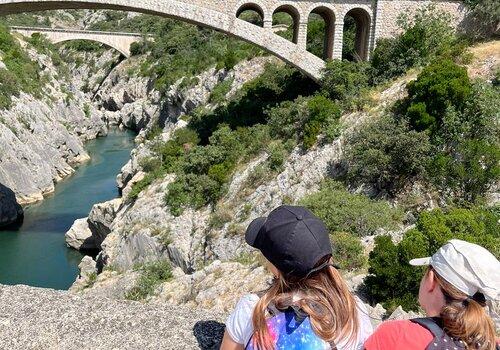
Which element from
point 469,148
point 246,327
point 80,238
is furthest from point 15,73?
point 246,327

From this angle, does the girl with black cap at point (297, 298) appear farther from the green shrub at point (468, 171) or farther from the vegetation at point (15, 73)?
the vegetation at point (15, 73)

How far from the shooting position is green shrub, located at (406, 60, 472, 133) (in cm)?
1330

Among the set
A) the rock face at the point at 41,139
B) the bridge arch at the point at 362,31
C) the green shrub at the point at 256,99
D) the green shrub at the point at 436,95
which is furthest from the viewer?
the rock face at the point at 41,139

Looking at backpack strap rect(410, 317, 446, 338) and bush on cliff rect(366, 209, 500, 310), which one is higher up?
backpack strap rect(410, 317, 446, 338)

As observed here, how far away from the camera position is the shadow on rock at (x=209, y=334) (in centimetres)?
488

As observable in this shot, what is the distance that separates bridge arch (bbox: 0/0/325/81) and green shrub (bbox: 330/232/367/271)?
10.6m

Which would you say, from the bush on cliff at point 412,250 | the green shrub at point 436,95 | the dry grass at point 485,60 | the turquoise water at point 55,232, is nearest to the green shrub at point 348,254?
the bush on cliff at point 412,250

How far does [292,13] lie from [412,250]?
44.2 feet

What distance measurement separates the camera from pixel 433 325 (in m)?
2.21

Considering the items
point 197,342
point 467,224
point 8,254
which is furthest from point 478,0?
point 8,254

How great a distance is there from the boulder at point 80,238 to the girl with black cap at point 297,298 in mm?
20383

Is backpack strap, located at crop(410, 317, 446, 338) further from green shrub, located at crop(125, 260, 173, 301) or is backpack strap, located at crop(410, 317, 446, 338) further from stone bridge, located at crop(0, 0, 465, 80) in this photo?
stone bridge, located at crop(0, 0, 465, 80)

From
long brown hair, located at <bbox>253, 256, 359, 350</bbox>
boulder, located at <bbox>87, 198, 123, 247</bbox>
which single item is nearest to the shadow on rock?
long brown hair, located at <bbox>253, 256, 359, 350</bbox>

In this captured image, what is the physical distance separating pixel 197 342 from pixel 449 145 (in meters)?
10.4
